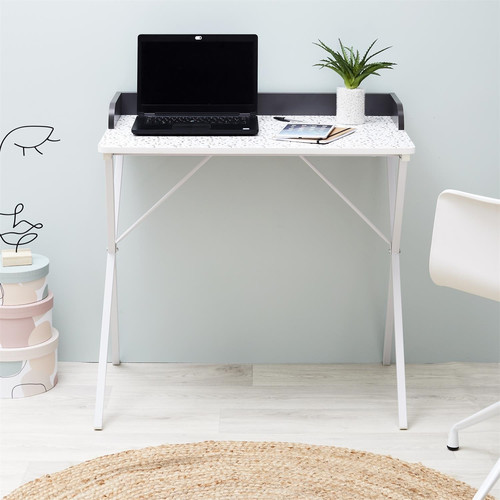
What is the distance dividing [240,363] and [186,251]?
43cm

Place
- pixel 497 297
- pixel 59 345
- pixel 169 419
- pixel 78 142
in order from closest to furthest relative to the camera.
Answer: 1. pixel 497 297
2. pixel 169 419
3. pixel 78 142
4. pixel 59 345

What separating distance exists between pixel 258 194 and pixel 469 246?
2.97ft

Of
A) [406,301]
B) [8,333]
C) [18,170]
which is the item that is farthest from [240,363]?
[18,170]

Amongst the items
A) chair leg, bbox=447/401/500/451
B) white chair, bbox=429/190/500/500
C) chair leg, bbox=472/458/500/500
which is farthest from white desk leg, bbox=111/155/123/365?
chair leg, bbox=472/458/500/500

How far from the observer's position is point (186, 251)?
276 centimetres

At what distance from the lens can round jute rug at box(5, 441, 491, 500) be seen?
211 centimetres

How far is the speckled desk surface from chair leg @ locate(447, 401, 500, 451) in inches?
28.5

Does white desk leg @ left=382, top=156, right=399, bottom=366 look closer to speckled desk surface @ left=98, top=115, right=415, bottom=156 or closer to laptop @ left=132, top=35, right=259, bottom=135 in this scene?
speckled desk surface @ left=98, top=115, right=415, bottom=156

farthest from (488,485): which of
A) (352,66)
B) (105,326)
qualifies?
(352,66)

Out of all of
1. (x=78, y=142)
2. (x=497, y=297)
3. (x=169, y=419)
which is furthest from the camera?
(x=78, y=142)

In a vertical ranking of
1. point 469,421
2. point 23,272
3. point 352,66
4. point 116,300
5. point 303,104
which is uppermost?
point 352,66

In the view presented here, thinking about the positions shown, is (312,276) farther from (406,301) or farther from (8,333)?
(8,333)

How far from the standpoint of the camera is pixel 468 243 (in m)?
1.96

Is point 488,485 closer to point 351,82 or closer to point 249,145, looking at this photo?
point 249,145
